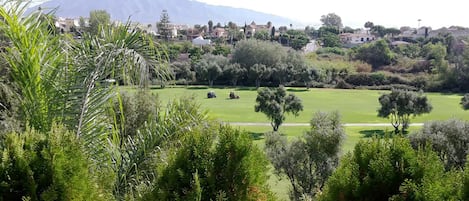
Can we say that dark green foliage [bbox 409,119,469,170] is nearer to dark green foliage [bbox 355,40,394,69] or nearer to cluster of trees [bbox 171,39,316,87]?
cluster of trees [bbox 171,39,316,87]

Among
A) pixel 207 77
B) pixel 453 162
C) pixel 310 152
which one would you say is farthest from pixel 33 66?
pixel 207 77

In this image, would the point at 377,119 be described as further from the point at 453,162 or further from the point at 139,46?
the point at 139,46

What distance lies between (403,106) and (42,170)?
33.2 meters

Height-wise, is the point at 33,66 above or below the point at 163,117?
above

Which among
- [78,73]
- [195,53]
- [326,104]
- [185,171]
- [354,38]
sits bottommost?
[326,104]

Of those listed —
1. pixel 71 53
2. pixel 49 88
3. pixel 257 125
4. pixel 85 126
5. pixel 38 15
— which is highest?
pixel 38 15

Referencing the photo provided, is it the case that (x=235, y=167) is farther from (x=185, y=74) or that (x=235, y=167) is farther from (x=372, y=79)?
(x=372, y=79)

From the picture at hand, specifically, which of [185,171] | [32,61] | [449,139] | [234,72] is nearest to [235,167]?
[185,171]

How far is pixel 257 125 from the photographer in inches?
1453

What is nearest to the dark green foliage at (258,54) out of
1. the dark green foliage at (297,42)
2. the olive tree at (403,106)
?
the dark green foliage at (297,42)

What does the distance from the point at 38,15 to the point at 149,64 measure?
47.9 inches

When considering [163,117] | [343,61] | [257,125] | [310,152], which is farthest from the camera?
[343,61]

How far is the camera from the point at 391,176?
161 inches

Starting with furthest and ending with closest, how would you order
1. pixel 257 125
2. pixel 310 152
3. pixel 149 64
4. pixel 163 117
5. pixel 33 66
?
pixel 257 125 → pixel 310 152 → pixel 163 117 → pixel 149 64 → pixel 33 66
